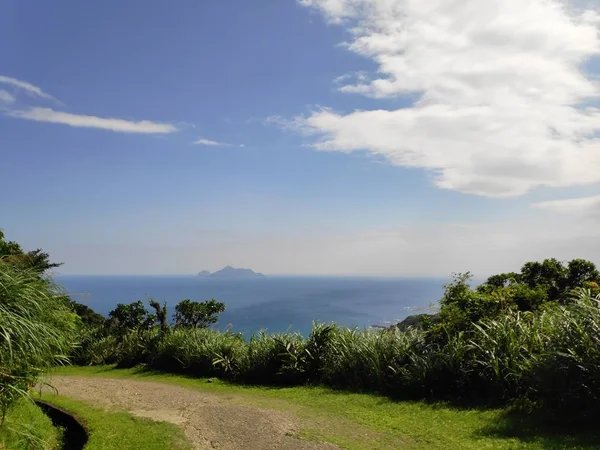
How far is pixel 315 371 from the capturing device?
34.7ft

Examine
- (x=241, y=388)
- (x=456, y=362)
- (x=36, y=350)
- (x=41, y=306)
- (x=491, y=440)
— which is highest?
(x=41, y=306)

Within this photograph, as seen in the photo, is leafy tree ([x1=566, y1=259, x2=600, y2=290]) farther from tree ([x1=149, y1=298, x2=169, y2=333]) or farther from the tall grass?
tree ([x1=149, y1=298, x2=169, y2=333])

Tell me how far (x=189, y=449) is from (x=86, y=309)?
60.3 ft

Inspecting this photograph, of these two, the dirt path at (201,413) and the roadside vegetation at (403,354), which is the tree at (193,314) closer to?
the roadside vegetation at (403,354)

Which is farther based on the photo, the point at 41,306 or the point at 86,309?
the point at 86,309

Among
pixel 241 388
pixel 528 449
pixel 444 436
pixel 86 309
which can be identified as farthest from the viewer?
pixel 86 309

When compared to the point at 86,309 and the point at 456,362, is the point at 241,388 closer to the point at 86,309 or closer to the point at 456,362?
the point at 456,362

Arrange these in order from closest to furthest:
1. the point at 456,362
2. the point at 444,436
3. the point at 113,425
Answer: the point at 444,436 < the point at 113,425 < the point at 456,362

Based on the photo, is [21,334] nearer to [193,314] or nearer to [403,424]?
[403,424]

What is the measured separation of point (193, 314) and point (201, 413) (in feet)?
29.2

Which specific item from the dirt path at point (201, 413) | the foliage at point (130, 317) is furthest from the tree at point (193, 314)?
the dirt path at point (201, 413)

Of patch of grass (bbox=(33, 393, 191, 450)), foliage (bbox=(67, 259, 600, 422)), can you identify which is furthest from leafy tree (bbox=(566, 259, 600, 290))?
patch of grass (bbox=(33, 393, 191, 450))

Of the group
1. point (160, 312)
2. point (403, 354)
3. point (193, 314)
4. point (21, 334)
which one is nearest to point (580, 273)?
point (403, 354)

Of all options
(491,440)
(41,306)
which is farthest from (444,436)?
(41,306)
